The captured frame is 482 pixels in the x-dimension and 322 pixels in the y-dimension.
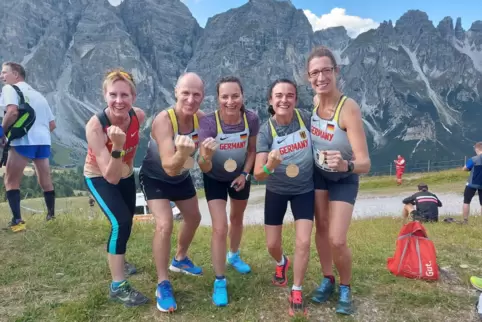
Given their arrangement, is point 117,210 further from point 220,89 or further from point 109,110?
point 220,89

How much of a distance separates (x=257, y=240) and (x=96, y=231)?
3397mm

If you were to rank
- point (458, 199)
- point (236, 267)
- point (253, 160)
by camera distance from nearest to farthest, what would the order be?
point (253, 160), point (236, 267), point (458, 199)

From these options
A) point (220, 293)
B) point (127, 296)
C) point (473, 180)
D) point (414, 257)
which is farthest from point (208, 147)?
point (473, 180)

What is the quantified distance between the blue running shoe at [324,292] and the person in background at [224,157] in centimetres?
122

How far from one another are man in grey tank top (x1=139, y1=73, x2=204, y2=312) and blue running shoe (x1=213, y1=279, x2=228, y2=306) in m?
0.55

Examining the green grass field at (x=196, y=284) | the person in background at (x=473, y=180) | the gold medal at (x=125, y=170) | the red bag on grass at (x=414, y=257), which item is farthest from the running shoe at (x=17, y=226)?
the person in background at (x=473, y=180)

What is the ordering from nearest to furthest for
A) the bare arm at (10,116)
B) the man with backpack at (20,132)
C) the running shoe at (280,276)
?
1. the running shoe at (280,276)
2. the bare arm at (10,116)
3. the man with backpack at (20,132)

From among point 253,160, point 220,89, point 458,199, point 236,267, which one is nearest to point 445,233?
point 236,267

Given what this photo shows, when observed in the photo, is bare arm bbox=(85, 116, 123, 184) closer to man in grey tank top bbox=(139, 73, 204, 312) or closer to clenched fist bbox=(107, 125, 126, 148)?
clenched fist bbox=(107, 125, 126, 148)

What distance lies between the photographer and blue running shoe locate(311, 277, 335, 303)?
5.16 metres

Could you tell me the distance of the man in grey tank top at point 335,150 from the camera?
452 cm

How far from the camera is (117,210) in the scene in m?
4.88

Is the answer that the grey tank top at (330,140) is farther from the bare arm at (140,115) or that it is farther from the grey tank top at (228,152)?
the bare arm at (140,115)

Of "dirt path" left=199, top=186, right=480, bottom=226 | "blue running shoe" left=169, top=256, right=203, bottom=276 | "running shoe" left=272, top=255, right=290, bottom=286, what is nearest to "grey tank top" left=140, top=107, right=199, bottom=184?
"blue running shoe" left=169, top=256, right=203, bottom=276
